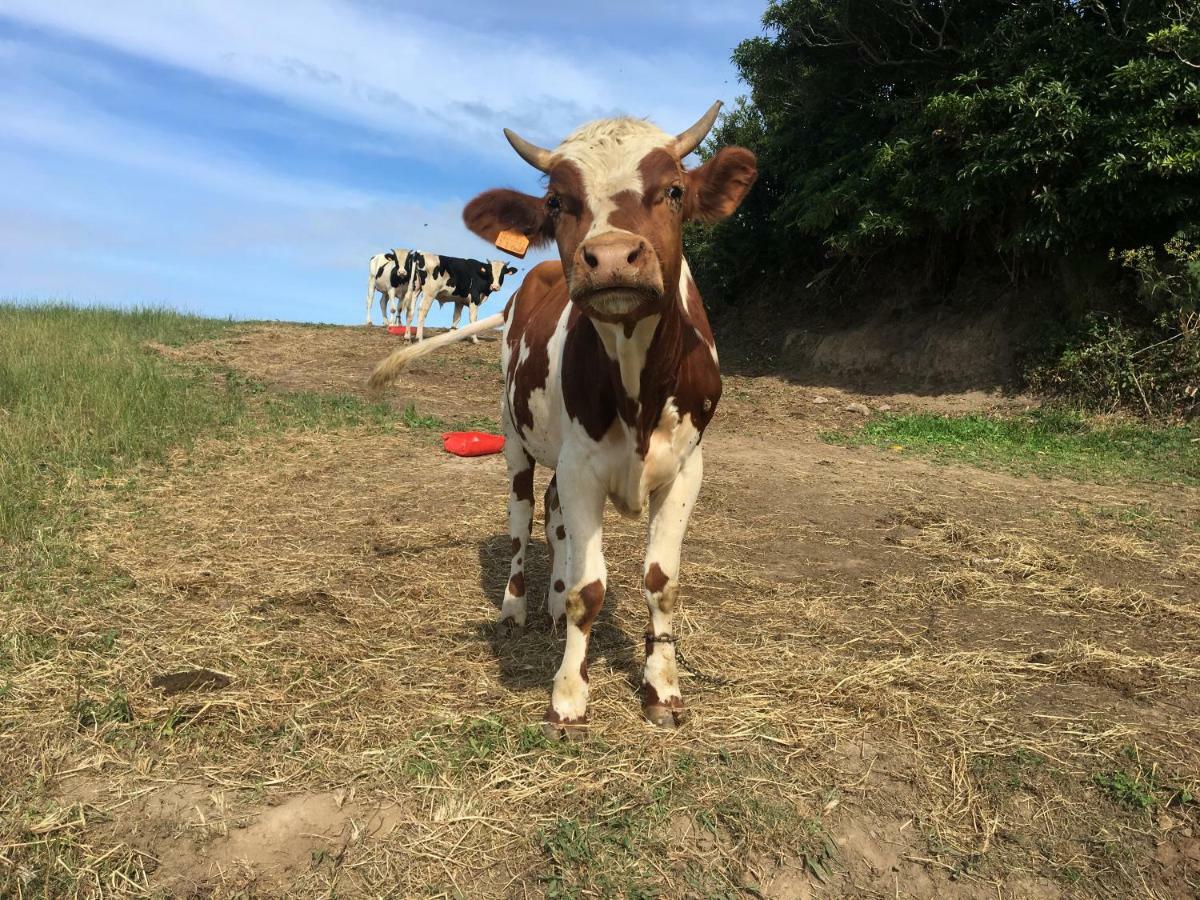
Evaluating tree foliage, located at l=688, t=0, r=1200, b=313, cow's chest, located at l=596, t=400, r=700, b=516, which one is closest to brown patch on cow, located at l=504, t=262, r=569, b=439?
cow's chest, located at l=596, t=400, r=700, b=516

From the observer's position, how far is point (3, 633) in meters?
3.79

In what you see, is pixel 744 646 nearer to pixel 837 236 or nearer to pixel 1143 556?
pixel 1143 556

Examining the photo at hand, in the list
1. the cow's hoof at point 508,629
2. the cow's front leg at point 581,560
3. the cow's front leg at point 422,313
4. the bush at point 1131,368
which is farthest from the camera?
the cow's front leg at point 422,313

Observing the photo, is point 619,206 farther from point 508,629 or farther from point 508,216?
point 508,629

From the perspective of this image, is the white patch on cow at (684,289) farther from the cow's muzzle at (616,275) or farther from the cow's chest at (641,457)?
the cow's muzzle at (616,275)

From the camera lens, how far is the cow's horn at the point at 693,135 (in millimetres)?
3059

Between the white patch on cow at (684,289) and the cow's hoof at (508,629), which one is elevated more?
the white patch on cow at (684,289)

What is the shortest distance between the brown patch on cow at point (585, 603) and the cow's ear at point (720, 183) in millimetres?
1571

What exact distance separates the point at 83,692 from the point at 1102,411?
38.7 ft

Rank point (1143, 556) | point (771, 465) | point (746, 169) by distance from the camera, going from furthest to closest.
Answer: point (771, 465) < point (1143, 556) < point (746, 169)

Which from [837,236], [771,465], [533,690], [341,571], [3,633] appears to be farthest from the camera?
[837,236]

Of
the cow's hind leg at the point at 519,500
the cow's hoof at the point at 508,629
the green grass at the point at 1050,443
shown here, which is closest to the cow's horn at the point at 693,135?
the cow's hind leg at the point at 519,500

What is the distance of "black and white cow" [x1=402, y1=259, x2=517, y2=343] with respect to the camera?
57.6ft

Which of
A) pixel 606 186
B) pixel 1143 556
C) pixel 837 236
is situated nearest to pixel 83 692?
pixel 606 186
